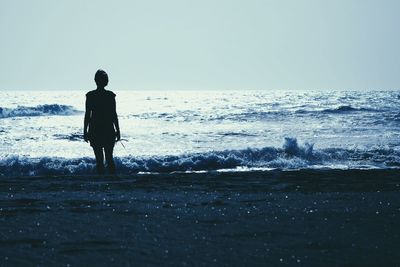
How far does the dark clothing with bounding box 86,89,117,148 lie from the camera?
6.40 m

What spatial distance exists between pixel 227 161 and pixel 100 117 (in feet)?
18.0

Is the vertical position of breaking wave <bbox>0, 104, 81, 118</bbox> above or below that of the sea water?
above

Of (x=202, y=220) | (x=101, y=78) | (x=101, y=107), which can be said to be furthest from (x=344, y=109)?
(x=202, y=220)

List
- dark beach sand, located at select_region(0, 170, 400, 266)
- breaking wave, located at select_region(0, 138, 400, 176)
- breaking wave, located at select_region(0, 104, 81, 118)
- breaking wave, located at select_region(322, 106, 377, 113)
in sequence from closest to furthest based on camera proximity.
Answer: dark beach sand, located at select_region(0, 170, 400, 266), breaking wave, located at select_region(0, 138, 400, 176), breaking wave, located at select_region(322, 106, 377, 113), breaking wave, located at select_region(0, 104, 81, 118)

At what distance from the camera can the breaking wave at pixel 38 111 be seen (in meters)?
33.0

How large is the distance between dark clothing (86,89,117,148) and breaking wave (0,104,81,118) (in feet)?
91.2

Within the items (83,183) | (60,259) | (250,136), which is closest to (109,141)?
(83,183)

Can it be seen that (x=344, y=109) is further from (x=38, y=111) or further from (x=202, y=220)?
(x=202, y=220)

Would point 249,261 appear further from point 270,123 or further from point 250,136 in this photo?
point 270,123

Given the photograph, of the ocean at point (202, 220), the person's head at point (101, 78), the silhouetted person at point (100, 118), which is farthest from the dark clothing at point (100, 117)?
the ocean at point (202, 220)

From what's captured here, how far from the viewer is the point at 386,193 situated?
466 cm

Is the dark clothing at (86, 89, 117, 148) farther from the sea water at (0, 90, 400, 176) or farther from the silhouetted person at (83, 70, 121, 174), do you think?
the sea water at (0, 90, 400, 176)

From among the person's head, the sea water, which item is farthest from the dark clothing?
the sea water

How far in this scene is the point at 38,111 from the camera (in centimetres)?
3597
